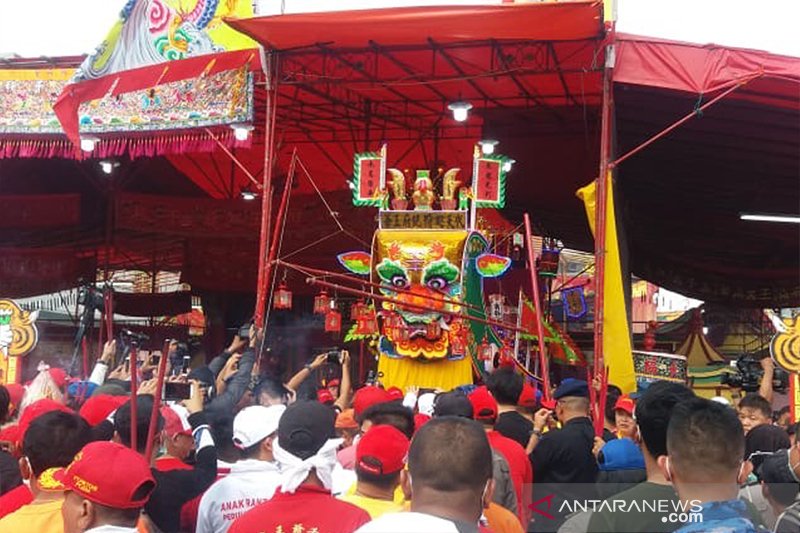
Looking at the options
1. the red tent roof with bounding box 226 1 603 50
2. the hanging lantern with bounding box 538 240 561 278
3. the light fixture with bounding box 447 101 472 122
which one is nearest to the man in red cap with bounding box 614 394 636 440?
the red tent roof with bounding box 226 1 603 50

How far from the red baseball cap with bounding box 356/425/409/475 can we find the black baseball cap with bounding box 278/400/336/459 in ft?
0.45

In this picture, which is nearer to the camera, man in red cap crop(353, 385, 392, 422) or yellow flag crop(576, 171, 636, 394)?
man in red cap crop(353, 385, 392, 422)

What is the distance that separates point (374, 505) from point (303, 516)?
32cm

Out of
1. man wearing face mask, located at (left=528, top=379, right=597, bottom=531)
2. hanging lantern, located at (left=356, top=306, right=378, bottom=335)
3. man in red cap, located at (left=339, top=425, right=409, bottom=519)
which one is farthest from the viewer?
hanging lantern, located at (left=356, top=306, right=378, bottom=335)

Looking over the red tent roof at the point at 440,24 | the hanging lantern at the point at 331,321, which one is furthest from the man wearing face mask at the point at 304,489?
the hanging lantern at the point at 331,321

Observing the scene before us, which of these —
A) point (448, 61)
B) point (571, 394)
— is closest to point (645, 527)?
point (571, 394)

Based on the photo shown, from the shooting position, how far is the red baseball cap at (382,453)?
2.82 meters

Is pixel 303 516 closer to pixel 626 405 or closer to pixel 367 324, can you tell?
pixel 626 405

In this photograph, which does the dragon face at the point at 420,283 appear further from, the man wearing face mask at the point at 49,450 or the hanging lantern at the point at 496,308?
the man wearing face mask at the point at 49,450

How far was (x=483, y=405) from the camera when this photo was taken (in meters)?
4.38

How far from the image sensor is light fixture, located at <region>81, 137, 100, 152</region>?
10.4 meters

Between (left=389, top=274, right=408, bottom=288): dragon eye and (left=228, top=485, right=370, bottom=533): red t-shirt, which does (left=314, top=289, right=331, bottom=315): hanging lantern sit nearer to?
(left=389, top=274, right=408, bottom=288): dragon eye

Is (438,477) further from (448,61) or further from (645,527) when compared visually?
(448,61)

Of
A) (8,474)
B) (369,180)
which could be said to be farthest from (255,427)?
(369,180)
